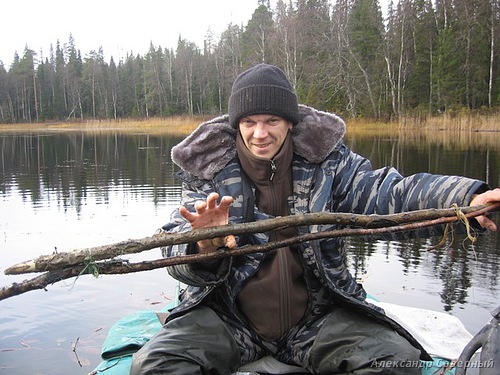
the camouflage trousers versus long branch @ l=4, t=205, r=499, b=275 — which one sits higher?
long branch @ l=4, t=205, r=499, b=275

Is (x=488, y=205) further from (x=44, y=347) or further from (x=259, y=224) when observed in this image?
(x=44, y=347)

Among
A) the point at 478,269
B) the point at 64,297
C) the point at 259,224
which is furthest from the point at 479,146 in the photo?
the point at 259,224

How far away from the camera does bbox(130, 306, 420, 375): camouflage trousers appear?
8.40ft

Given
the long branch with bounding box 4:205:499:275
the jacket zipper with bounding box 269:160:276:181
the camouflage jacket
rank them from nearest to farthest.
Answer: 1. the long branch with bounding box 4:205:499:275
2. the camouflage jacket
3. the jacket zipper with bounding box 269:160:276:181

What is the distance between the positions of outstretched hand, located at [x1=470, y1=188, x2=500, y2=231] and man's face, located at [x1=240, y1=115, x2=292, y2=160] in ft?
3.67

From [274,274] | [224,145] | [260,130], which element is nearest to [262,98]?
[260,130]

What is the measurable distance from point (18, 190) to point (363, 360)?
11863 millimetres

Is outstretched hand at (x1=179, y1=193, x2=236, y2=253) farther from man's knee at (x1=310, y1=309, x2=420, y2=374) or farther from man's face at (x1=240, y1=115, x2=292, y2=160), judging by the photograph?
man's knee at (x1=310, y1=309, x2=420, y2=374)

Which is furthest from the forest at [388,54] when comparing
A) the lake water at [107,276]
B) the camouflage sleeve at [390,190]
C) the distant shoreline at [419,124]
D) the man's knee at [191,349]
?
the man's knee at [191,349]

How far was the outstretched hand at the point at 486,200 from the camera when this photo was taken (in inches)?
94.5

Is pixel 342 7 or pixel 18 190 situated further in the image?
pixel 342 7

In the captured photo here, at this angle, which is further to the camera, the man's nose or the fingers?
the man's nose

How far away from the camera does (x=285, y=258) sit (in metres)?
2.80

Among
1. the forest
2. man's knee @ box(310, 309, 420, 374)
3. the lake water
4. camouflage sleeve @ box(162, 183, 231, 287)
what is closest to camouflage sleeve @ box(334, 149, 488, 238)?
man's knee @ box(310, 309, 420, 374)
